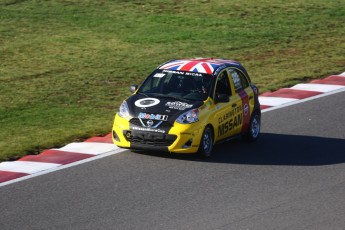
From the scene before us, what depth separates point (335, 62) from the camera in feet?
87.1

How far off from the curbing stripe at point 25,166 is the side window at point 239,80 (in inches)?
150

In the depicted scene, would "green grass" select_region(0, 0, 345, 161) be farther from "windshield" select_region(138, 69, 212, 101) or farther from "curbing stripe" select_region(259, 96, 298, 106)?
"windshield" select_region(138, 69, 212, 101)

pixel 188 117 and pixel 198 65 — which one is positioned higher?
pixel 198 65

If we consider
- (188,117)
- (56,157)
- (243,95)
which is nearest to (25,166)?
(56,157)

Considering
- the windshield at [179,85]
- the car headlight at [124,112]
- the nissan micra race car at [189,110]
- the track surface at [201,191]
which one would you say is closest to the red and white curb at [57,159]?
the track surface at [201,191]

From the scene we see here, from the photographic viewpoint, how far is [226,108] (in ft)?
57.6

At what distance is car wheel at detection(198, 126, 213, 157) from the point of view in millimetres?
16766

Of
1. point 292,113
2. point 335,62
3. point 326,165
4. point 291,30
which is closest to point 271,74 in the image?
point 335,62

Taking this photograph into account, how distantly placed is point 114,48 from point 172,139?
471 inches

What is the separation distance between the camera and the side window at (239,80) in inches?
717

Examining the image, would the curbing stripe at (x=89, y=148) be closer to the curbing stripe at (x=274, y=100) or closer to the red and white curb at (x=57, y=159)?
the red and white curb at (x=57, y=159)

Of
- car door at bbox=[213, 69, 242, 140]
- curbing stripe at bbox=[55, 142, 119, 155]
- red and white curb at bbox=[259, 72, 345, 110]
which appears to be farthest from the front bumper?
red and white curb at bbox=[259, 72, 345, 110]

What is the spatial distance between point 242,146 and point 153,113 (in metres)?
2.26

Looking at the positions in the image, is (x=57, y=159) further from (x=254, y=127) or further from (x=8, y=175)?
(x=254, y=127)
